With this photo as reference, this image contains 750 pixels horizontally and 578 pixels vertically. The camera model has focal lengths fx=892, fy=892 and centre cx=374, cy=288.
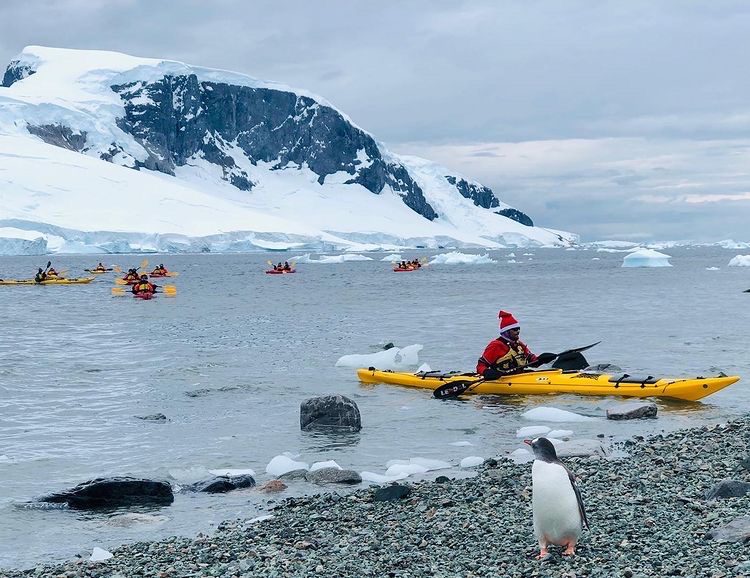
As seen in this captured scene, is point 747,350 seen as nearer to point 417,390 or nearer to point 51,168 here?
point 417,390

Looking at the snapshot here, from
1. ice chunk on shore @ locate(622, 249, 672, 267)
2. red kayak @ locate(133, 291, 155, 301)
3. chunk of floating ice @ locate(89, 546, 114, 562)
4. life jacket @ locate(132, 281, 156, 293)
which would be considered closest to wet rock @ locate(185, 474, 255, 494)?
chunk of floating ice @ locate(89, 546, 114, 562)

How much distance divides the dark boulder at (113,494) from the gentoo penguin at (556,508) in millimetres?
4806

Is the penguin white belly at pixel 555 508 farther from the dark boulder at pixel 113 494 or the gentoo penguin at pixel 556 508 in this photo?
the dark boulder at pixel 113 494

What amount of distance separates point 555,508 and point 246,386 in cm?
1265

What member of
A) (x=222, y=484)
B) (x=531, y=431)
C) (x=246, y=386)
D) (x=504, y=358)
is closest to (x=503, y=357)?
(x=504, y=358)

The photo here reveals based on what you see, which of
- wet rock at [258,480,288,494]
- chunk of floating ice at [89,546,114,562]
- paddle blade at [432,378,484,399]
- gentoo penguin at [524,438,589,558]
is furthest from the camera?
paddle blade at [432,378,484,399]

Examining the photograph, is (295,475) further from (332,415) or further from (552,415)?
(552,415)

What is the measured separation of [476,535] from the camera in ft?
24.0

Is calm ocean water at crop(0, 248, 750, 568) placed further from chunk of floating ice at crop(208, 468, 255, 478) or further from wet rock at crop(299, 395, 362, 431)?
wet rock at crop(299, 395, 362, 431)

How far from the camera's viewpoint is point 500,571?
621 centimetres

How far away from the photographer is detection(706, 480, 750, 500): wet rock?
25.1 feet

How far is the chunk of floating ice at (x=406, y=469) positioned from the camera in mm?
10727

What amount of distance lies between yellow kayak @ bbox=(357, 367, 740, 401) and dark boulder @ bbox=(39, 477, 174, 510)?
781 cm

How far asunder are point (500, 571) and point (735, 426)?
6.90m
